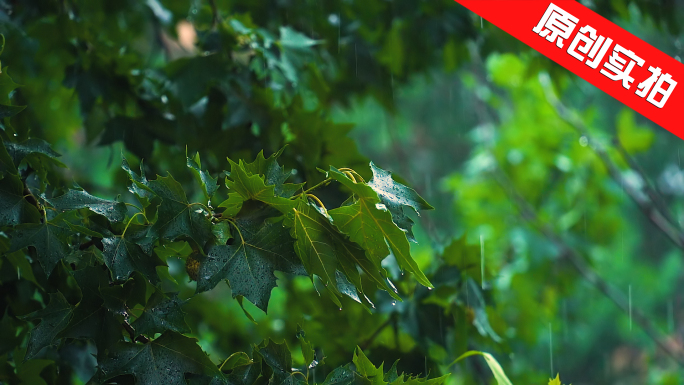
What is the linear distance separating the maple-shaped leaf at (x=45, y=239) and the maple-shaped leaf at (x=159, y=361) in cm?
9

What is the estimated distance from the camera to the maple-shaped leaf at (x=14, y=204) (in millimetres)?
503

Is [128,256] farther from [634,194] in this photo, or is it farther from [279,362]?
[634,194]

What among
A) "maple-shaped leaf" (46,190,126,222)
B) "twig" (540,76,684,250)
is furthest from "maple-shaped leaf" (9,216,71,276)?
"twig" (540,76,684,250)

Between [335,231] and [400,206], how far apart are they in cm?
6

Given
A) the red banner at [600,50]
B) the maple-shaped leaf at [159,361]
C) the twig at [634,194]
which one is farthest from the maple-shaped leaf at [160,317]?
the twig at [634,194]

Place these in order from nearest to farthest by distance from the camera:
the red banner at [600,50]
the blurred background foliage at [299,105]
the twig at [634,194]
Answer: the blurred background foliage at [299,105] < the red banner at [600,50] < the twig at [634,194]

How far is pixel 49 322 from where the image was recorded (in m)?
0.49

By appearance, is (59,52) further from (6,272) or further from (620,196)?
(620,196)

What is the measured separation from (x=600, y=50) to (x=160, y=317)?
0.94m

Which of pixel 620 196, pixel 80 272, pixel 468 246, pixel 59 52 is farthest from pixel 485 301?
pixel 620 196

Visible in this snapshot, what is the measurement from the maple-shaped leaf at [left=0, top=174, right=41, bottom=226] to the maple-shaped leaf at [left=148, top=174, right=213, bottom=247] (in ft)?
0.41

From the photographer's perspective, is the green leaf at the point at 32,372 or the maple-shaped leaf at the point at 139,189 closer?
the maple-shaped leaf at the point at 139,189

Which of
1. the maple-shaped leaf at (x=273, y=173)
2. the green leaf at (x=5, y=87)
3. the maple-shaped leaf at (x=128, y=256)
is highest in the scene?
the maple-shaped leaf at (x=273, y=173)

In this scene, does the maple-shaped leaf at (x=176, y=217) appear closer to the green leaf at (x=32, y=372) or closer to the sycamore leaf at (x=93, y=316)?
the sycamore leaf at (x=93, y=316)
